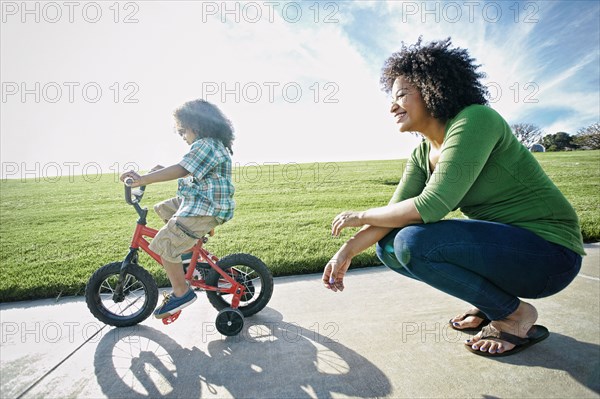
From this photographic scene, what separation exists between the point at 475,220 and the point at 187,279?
1.99 metres

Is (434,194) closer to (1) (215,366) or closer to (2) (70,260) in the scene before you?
(1) (215,366)

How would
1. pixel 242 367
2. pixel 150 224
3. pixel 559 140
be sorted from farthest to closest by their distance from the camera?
pixel 559 140 < pixel 150 224 < pixel 242 367

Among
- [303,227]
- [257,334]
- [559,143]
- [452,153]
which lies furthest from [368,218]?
[559,143]

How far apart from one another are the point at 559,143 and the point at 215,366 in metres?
47.5

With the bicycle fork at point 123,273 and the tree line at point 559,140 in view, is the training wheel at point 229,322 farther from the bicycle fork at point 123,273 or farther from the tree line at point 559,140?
the tree line at point 559,140

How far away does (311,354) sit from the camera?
6.38 feet

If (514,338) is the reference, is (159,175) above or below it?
above

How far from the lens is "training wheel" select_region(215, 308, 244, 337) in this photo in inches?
87.6

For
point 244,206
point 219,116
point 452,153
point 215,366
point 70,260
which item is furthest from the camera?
point 244,206

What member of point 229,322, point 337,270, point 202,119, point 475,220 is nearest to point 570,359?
point 475,220

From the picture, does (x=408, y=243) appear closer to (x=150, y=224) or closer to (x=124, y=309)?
(x=124, y=309)

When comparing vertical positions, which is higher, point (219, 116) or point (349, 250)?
point (219, 116)

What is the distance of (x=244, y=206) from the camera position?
891cm

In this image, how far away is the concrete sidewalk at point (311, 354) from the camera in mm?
1636
